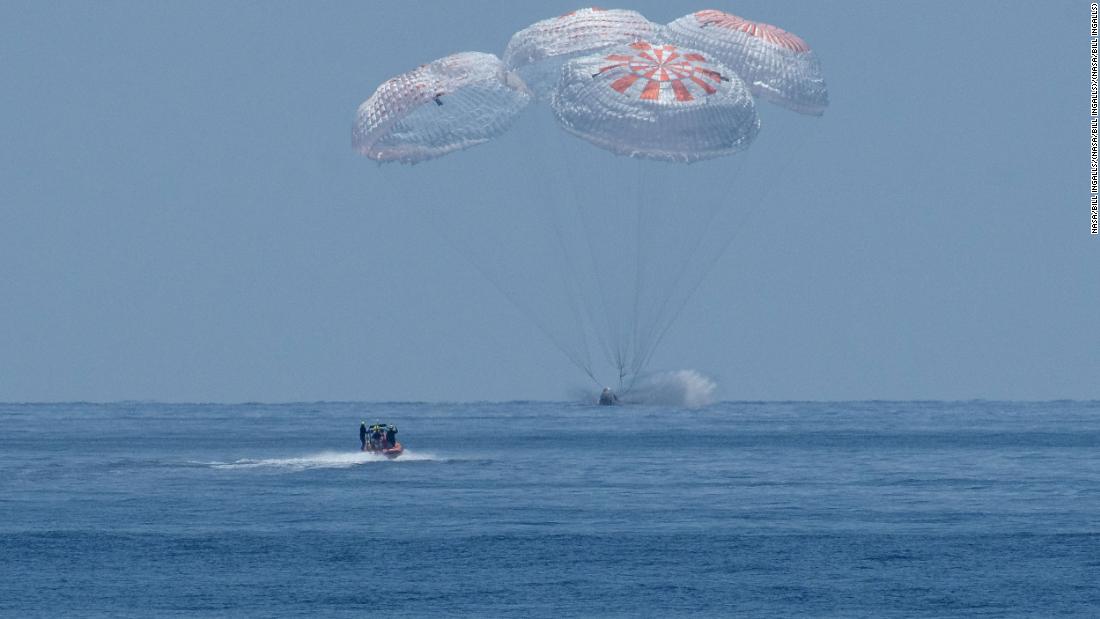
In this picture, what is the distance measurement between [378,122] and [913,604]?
22516 millimetres

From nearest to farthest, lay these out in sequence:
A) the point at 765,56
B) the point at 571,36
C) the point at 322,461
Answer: the point at 571,36 → the point at 765,56 → the point at 322,461

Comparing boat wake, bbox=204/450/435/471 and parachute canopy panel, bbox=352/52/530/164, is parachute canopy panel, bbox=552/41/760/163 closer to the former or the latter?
parachute canopy panel, bbox=352/52/530/164

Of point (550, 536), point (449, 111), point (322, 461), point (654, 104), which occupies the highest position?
point (449, 111)

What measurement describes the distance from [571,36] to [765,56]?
219 inches

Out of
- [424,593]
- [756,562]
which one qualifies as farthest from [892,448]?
[424,593]

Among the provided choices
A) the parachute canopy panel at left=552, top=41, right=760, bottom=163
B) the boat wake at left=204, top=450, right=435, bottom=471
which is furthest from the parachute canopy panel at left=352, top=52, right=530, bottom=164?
the boat wake at left=204, top=450, right=435, bottom=471

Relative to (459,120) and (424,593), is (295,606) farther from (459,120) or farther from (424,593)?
(459,120)

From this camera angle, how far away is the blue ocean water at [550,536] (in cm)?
3506

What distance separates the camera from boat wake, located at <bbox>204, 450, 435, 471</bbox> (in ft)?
219

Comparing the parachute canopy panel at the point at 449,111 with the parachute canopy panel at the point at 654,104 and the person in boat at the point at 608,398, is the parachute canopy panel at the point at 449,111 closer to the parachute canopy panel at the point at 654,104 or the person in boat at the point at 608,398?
the parachute canopy panel at the point at 654,104

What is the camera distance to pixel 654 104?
48.2 metres

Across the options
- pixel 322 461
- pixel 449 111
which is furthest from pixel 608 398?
pixel 449 111

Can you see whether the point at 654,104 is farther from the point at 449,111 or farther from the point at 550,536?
the point at 550,536

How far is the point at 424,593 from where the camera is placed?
35.8 metres
